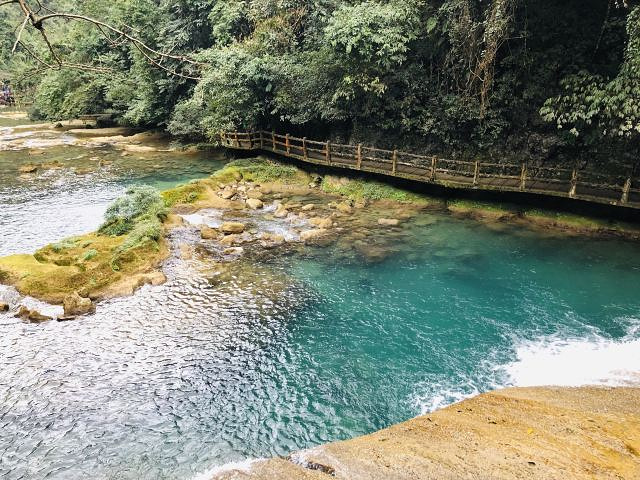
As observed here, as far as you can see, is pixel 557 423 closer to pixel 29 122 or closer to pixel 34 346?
pixel 34 346

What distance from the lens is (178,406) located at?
812 cm

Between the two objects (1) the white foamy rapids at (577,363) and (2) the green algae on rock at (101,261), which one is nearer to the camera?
(1) the white foamy rapids at (577,363)

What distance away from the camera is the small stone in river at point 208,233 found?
15.2m

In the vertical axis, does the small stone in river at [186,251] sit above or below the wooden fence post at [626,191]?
below

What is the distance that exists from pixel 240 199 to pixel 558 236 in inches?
479

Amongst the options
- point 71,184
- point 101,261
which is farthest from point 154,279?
point 71,184

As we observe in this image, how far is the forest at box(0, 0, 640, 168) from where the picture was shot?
47.4 ft

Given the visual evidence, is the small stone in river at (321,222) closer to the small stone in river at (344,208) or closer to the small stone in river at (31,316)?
the small stone in river at (344,208)

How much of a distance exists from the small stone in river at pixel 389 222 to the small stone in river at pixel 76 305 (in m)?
9.64

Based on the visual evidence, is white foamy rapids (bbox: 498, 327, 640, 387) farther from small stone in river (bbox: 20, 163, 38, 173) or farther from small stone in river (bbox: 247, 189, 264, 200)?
small stone in river (bbox: 20, 163, 38, 173)

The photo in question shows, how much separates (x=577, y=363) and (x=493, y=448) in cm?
380

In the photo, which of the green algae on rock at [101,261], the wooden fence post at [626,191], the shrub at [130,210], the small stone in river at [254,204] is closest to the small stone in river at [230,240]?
the green algae on rock at [101,261]

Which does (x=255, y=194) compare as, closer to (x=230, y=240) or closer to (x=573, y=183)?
(x=230, y=240)

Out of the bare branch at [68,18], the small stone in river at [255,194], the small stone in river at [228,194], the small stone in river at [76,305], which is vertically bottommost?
the small stone in river at [76,305]
